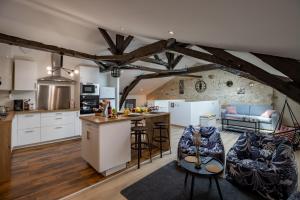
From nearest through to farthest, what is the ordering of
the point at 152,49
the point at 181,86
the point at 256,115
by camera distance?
the point at 152,49 → the point at 256,115 → the point at 181,86

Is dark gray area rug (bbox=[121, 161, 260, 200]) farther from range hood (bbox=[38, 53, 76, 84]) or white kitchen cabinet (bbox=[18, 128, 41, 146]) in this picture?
range hood (bbox=[38, 53, 76, 84])

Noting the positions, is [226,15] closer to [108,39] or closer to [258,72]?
[258,72]

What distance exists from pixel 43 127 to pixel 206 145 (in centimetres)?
443

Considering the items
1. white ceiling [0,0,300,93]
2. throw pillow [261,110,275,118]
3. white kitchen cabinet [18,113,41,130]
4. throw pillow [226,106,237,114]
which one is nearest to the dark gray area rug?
white ceiling [0,0,300,93]

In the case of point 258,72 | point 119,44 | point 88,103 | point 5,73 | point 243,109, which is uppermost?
point 119,44

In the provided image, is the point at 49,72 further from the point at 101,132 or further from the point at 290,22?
the point at 290,22

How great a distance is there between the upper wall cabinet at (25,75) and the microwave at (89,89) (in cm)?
131

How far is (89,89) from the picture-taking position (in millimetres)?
5398

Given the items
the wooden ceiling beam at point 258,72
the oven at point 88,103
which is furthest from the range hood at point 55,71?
the wooden ceiling beam at point 258,72

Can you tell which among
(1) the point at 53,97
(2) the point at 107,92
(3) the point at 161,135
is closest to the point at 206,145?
(3) the point at 161,135

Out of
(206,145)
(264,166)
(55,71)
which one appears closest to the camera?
(264,166)

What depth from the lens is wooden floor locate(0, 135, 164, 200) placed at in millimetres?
2389

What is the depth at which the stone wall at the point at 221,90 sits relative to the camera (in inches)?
279

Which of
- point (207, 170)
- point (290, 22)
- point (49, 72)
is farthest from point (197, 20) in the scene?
point (49, 72)
